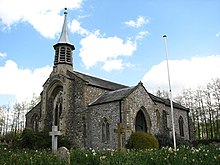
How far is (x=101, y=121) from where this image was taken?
27.2 metres

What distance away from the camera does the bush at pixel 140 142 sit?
2248cm

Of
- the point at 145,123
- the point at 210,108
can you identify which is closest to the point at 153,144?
the point at 145,123

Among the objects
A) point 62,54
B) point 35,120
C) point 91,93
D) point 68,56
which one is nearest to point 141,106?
point 91,93

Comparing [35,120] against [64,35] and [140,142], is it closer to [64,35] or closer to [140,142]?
[64,35]

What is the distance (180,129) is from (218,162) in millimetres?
32918

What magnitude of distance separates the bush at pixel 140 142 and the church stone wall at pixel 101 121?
2.74 meters

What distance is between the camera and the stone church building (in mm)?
25902

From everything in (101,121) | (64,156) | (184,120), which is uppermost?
(184,120)

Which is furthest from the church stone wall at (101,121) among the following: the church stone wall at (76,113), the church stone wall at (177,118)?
the church stone wall at (177,118)

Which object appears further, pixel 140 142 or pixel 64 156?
pixel 140 142

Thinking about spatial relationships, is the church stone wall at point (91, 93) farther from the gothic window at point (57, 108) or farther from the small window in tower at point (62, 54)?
the small window in tower at point (62, 54)

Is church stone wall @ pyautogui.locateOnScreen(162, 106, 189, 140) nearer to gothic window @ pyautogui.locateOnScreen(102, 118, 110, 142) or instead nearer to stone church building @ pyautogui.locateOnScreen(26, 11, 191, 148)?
stone church building @ pyautogui.locateOnScreen(26, 11, 191, 148)

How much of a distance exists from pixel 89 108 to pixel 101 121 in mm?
2352

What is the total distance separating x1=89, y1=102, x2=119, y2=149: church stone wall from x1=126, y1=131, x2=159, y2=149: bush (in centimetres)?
274
